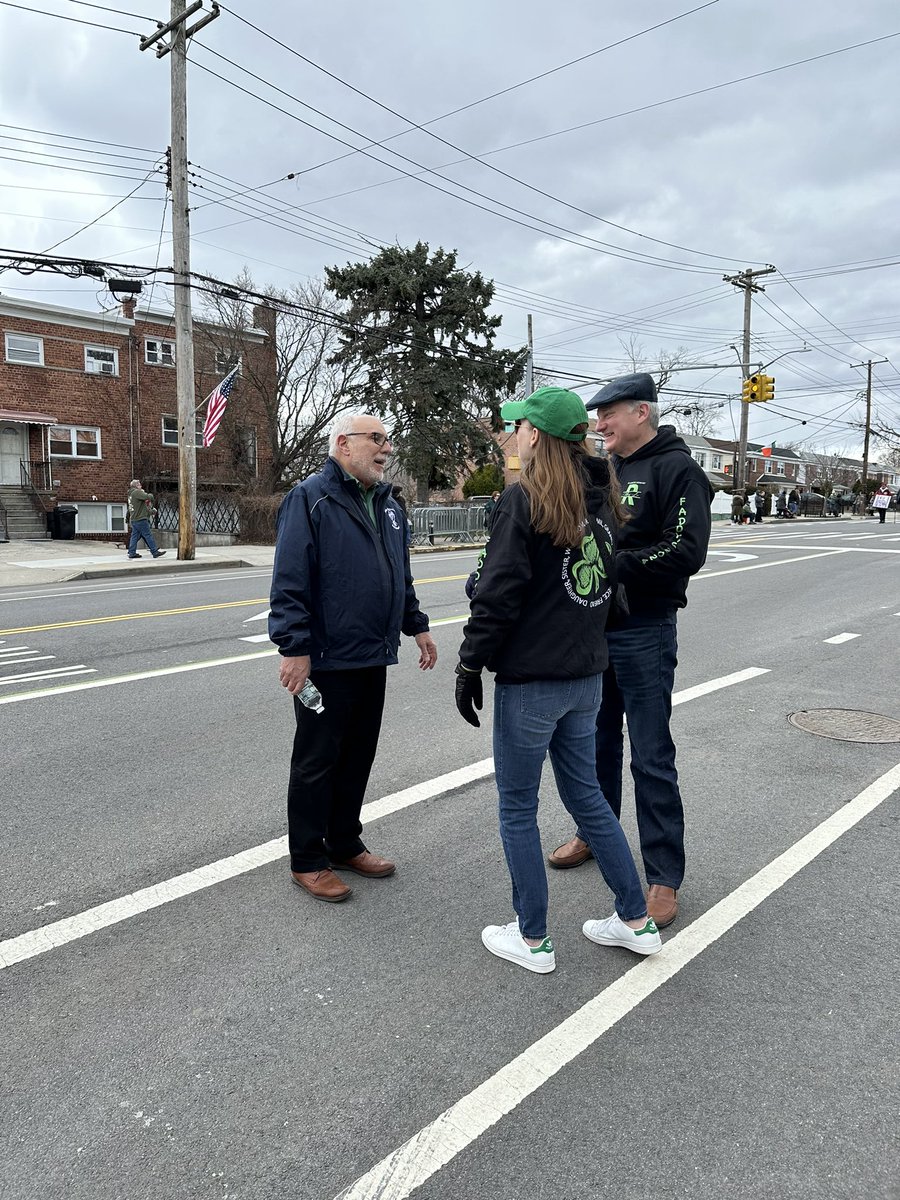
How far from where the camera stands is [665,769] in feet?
10.8

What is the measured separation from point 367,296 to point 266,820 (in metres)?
33.3

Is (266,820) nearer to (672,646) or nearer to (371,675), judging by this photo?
(371,675)

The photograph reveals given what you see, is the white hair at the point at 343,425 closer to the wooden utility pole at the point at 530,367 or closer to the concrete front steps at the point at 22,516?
the wooden utility pole at the point at 530,367

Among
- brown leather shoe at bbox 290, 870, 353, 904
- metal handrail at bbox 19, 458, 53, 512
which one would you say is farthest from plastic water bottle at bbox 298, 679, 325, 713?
metal handrail at bbox 19, 458, 53, 512

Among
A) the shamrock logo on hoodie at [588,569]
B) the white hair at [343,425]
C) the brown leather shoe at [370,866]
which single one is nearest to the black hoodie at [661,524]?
the shamrock logo on hoodie at [588,569]

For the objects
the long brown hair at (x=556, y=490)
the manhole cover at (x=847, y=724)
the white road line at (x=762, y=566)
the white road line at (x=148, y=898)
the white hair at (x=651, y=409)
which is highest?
the white hair at (x=651, y=409)

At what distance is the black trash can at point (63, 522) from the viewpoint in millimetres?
26281

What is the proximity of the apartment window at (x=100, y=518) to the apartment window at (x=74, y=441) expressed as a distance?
1749mm

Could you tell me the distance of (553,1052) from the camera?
97.4 inches

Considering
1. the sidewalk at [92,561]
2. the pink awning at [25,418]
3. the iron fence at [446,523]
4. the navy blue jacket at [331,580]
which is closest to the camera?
the navy blue jacket at [331,580]

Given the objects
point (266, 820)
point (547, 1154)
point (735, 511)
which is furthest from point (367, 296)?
point (547, 1154)

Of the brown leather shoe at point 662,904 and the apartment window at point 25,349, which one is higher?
the apartment window at point 25,349

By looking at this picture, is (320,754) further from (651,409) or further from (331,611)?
(651,409)

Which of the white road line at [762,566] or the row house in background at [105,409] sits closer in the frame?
the white road line at [762,566]
